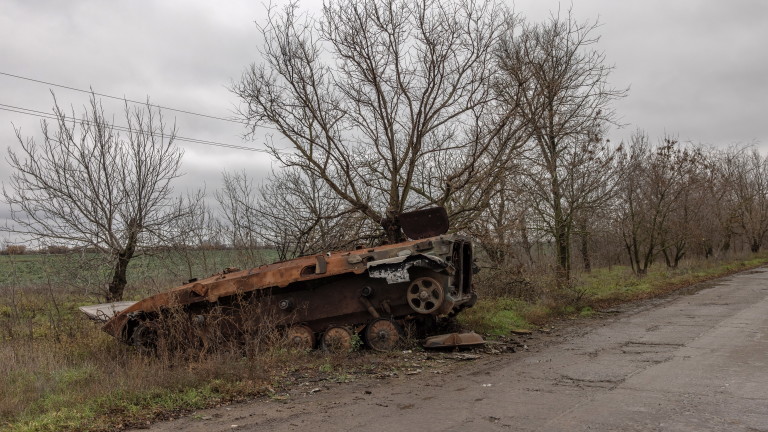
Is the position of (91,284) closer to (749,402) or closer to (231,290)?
(231,290)

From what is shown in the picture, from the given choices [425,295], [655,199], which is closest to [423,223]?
[425,295]

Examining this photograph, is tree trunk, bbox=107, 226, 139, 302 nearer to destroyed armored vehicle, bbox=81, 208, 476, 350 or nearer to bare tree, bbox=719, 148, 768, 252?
destroyed armored vehicle, bbox=81, 208, 476, 350

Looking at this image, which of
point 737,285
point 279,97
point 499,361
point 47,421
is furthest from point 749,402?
point 737,285

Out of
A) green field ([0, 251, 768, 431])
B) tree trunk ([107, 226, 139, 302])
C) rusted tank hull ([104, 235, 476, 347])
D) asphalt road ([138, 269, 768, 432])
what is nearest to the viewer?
asphalt road ([138, 269, 768, 432])

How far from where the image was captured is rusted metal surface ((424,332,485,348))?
874 centimetres

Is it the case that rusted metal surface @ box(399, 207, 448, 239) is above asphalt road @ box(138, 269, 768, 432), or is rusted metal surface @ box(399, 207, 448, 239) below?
above

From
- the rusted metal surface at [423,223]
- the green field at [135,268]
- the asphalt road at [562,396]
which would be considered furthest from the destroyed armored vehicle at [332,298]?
the green field at [135,268]

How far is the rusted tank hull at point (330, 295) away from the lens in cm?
854

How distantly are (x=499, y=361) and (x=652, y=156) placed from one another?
24.3 meters

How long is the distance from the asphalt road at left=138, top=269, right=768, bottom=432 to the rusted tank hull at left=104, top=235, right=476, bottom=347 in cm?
137

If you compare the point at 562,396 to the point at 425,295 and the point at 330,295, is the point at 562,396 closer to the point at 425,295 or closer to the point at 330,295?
the point at 425,295

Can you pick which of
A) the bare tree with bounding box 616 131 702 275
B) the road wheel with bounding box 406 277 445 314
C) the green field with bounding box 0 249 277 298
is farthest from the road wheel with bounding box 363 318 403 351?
the bare tree with bounding box 616 131 702 275

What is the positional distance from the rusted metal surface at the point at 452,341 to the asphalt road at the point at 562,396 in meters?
0.40

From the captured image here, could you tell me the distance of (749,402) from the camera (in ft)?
18.2
